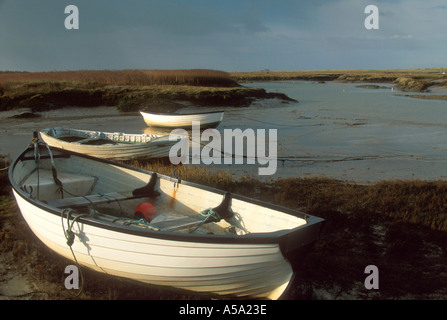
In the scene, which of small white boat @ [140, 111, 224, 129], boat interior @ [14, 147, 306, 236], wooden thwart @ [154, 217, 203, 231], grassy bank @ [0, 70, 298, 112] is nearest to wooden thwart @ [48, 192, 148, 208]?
boat interior @ [14, 147, 306, 236]

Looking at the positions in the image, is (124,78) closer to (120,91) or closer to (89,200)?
(120,91)

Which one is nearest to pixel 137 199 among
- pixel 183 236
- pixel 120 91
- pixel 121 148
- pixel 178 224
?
pixel 178 224

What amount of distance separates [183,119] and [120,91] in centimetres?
1507

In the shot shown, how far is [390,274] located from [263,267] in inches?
97.9

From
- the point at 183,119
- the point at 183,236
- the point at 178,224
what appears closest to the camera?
the point at 183,236

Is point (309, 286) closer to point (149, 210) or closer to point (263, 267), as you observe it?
point (263, 267)

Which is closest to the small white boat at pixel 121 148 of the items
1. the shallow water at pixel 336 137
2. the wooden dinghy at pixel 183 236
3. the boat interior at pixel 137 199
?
the shallow water at pixel 336 137

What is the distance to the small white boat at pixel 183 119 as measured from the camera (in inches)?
763

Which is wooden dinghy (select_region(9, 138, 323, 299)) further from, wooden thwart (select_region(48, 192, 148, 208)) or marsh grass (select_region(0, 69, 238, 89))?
marsh grass (select_region(0, 69, 238, 89))

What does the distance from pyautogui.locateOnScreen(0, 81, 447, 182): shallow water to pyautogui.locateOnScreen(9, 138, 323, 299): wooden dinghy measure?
15.1 ft

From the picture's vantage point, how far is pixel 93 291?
17.6 feet

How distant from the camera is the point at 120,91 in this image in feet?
108

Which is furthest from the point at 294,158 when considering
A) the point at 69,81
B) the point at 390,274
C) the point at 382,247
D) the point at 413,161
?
the point at 69,81

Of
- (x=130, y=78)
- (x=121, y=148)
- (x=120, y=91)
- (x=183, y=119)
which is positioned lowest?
(x=121, y=148)
